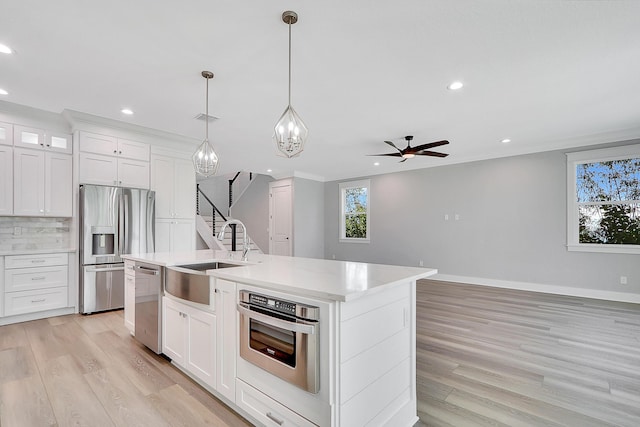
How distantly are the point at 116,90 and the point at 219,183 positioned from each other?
6.89 metres

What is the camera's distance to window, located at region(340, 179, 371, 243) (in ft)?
25.5

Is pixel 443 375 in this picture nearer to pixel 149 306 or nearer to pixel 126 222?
pixel 149 306

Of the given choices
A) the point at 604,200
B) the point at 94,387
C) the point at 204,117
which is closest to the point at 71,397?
the point at 94,387

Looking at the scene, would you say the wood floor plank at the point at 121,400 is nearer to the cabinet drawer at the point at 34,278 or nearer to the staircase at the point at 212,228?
the cabinet drawer at the point at 34,278

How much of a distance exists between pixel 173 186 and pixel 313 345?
14.3ft

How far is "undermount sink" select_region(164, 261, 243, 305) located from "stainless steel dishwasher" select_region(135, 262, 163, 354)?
0.18 meters

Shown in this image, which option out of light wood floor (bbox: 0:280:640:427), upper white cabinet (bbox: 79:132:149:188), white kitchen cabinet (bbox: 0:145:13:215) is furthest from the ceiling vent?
light wood floor (bbox: 0:280:640:427)

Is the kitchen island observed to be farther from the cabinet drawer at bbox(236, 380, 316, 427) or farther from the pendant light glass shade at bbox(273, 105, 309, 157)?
the pendant light glass shade at bbox(273, 105, 309, 157)

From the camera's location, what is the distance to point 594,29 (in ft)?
7.09

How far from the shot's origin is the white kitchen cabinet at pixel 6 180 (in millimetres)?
3539

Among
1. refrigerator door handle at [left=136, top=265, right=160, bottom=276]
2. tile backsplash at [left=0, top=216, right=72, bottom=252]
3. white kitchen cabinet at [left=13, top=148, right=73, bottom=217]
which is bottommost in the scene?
refrigerator door handle at [left=136, top=265, right=160, bottom=276]

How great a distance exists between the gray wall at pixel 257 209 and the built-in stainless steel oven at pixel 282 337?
697 centimetres

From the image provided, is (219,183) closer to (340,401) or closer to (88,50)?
(88,50)

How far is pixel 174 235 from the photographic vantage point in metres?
4.89
